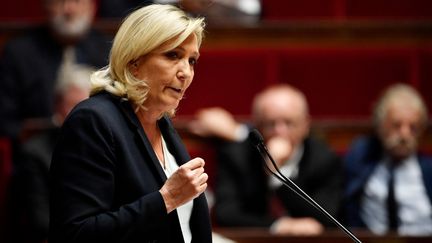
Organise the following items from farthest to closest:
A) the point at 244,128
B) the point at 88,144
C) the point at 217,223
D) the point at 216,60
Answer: the point at 216,60 → the point at 244,128 → the point at 217,223 → the point at 88,144

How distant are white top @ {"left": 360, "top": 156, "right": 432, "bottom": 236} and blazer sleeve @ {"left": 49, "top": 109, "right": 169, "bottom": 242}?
2.83 ft

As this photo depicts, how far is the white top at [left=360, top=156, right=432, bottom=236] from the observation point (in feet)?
4.98

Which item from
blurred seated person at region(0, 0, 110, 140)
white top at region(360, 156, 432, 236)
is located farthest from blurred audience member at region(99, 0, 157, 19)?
white top at region(360, 156, 432, 236)

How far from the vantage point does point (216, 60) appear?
5.61 feet

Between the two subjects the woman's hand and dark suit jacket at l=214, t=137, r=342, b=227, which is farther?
dark suit jacket at l=214, t=137, r=342, b=227

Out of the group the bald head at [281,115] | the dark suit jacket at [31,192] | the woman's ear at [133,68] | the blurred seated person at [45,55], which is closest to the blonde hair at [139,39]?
the woman's ear at [133,68]

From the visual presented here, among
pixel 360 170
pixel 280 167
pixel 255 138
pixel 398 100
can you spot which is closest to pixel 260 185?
pixel 280 167

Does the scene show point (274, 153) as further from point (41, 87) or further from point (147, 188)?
point (147, 188)

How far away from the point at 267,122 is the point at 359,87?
0.31 metres

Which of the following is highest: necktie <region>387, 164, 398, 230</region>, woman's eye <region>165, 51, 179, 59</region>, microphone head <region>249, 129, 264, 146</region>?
woman's eye <region>165, 51, 179, 59</region>

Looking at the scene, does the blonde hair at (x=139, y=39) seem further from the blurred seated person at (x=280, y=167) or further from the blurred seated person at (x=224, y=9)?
the blurred seated person at (x=224, y=9)

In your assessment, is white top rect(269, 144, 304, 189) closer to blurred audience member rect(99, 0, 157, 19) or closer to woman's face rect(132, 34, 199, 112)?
blurred audience member rect(99, 0, 157, 19)

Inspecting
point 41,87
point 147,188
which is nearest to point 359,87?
point 41,87

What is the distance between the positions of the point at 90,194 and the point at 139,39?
0.13 metres
